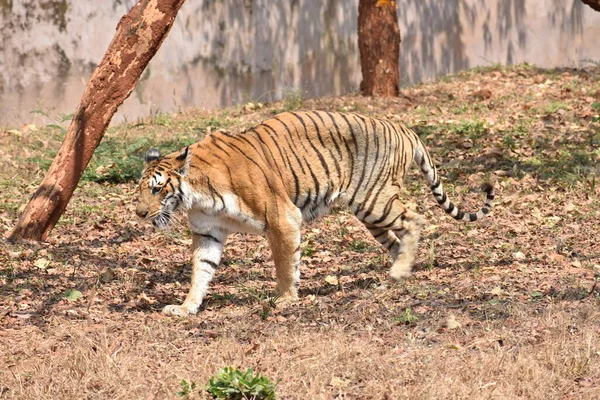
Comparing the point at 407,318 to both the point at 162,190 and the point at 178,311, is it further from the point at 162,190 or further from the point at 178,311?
the point at 162,190

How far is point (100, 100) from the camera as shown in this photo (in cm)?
744

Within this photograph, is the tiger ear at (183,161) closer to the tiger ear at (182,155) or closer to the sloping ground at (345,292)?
the tiger ear at (182,155)

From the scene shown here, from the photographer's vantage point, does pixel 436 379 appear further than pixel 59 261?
No

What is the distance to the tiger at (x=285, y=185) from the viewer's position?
20.2 feet

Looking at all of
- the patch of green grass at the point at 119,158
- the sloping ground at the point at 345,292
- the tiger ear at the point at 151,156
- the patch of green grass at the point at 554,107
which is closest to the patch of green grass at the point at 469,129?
the sloping ground at the point at 345,292

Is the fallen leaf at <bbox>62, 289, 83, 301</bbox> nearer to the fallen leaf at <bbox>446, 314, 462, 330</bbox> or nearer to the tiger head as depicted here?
the tiger head

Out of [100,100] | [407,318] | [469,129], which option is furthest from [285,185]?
[469,129]

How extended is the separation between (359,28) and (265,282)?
6.24 metres

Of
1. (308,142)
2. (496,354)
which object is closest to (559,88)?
(308,142)

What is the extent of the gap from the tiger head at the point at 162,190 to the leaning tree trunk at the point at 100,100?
1.49 meters

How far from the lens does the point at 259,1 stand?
13.2 m

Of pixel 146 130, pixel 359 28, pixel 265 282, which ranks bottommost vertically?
pixel 265 282

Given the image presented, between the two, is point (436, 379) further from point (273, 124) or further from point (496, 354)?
point (273, 124)

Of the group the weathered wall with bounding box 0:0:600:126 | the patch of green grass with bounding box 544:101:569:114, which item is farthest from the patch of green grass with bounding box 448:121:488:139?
the weathered wall with bounding box 0:0:600:126
